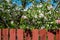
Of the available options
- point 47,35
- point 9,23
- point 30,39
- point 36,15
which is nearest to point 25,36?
point 30,39

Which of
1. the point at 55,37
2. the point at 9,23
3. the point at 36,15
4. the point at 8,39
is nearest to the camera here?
the point at 55,37

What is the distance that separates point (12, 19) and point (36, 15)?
0.83 metres

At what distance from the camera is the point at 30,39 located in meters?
5.72

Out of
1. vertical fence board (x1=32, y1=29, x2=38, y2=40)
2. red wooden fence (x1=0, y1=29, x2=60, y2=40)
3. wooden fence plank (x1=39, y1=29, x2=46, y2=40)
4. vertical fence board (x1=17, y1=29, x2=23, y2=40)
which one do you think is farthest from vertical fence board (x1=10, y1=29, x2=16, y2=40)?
wooden fence plank (x1=39, y1=29, x2=46, y2=40)

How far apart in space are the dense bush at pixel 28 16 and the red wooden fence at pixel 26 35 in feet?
3.27

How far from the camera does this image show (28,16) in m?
6.83

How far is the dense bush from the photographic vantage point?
22.4 ft

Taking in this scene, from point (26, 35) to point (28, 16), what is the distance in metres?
1.18

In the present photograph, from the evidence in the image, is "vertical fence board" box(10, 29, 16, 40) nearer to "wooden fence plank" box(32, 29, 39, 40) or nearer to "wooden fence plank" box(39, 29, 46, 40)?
"wooden fence plank" box(32, 29, 39, 40)

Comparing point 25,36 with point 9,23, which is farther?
point 9,23

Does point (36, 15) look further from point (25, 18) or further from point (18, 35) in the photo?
point (18, 35)

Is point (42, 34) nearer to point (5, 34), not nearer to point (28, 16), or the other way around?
point (5, 34)

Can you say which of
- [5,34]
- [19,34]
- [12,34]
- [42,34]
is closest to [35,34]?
[42,34]

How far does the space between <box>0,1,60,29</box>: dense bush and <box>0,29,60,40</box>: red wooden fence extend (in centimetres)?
100
